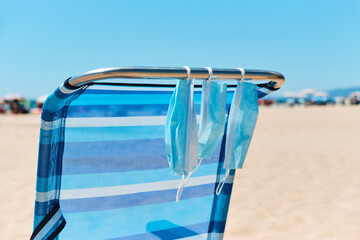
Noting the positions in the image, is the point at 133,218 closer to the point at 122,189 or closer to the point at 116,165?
the point at 122,189

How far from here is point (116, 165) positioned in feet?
4.41

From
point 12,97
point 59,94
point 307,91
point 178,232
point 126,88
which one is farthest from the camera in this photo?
point 307,91

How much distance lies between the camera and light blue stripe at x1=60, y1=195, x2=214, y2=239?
4.35ft

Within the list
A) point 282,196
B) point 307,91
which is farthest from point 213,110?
point 307,91

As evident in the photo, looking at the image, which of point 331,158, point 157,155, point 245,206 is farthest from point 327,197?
point 157,155

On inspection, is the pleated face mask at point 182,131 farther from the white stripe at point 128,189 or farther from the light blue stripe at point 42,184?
the light blue stripe at point 42,184

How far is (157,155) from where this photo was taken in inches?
56.2

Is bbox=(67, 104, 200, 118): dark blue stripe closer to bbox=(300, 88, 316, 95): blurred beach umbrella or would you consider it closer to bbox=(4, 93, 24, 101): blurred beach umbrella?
bbox=(4, 93, 24, 101): blurred beach umbrella

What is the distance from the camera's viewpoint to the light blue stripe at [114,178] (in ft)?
4.15

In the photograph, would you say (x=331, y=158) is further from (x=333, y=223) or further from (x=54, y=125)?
(x=54, y=125)

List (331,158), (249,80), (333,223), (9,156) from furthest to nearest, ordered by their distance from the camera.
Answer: (9,156) → (331,158) → (333,223) → (249,80)

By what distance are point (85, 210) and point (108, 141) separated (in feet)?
0.96

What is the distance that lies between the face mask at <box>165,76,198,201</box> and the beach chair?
0.22 feet

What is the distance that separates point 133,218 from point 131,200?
9cm
